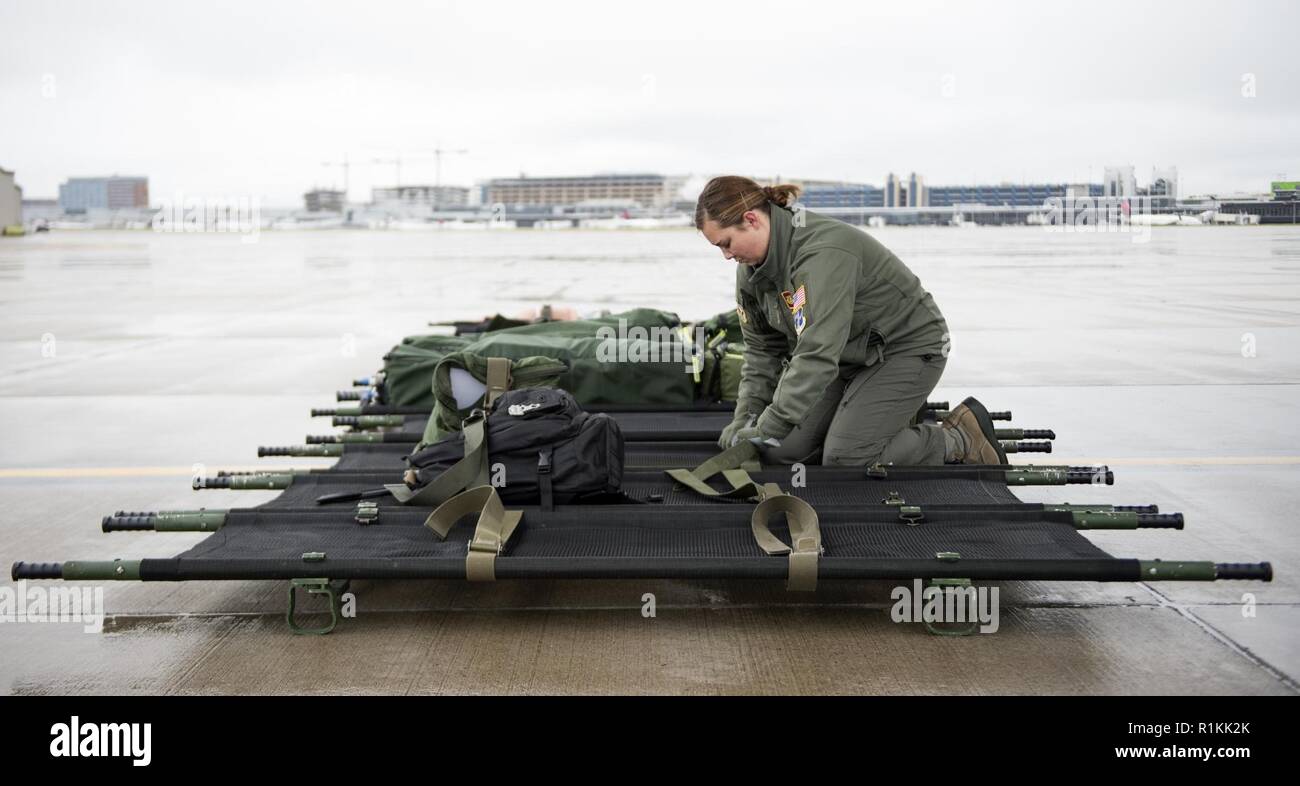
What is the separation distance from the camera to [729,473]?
4.21 m

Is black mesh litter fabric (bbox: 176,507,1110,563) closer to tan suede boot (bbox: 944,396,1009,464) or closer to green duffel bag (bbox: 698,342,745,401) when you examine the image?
tan suede boot (bbox: 944,396,1009,464)

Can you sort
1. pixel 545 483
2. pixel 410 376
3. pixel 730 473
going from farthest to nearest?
pixel 410 376 < pixel 730 473 < pixel 545 483

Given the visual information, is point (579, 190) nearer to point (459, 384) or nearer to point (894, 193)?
point (894, 193)

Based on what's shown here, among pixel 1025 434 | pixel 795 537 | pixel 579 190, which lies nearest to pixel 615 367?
pixel 1025 434

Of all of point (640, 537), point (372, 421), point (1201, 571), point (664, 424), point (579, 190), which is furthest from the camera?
point (579, 190)

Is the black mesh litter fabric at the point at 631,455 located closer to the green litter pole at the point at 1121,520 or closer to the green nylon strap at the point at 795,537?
the green nylon strap at the point at 795,537

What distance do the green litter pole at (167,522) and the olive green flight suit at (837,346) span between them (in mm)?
2050

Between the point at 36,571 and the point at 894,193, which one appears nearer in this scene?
the point at 36,571

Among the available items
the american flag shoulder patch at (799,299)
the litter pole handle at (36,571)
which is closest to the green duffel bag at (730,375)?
the american flag shoulder patch at (799,299)

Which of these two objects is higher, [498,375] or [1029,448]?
[498,375]

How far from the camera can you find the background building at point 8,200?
257 ft

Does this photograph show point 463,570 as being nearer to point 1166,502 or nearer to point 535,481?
point 535,481

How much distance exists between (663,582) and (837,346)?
3.66 ft

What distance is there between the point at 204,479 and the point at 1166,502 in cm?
427
